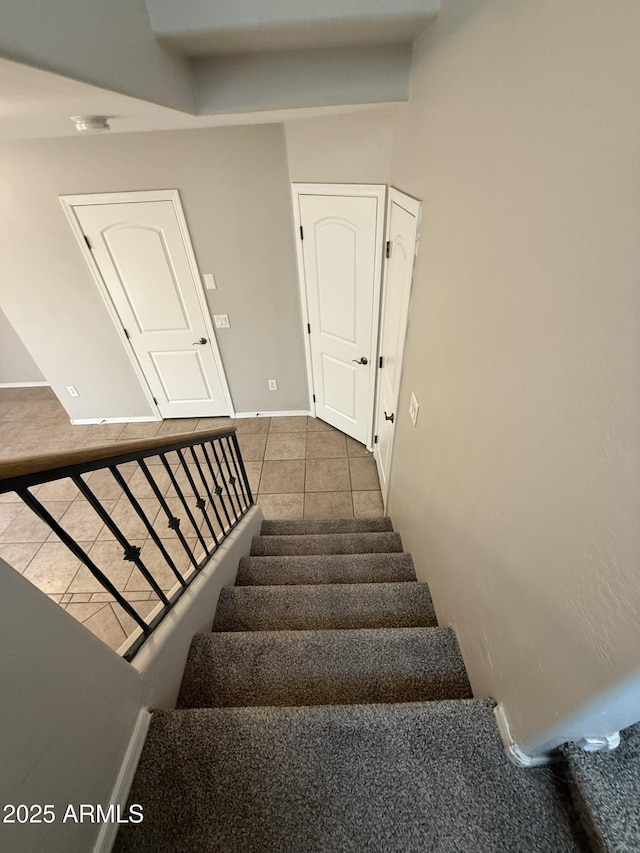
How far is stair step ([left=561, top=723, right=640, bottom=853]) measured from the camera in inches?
25.5

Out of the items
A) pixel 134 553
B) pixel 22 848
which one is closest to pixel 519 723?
pixel 22 848

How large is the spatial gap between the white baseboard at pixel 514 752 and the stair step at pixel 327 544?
137 cm

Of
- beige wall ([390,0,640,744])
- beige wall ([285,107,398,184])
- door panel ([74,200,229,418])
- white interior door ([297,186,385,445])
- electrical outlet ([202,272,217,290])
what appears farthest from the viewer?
electrical outlet ([202,272,217,290])

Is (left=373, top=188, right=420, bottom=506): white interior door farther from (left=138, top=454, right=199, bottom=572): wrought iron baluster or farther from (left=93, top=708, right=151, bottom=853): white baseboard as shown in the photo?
(left=93, top=708, right=151, bottom=853): white baseboard

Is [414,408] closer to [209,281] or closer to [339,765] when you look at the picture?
[339,765]

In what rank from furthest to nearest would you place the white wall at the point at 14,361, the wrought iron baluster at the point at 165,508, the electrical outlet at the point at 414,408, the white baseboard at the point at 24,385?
1. the white baseboard at the point at 24,385
2. the white wall at the point at 14,361
3. the electrical outlet at the point at 414,408
4. the wrought iron baluster at the point at 165,508

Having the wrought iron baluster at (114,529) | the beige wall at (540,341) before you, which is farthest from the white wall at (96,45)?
the beige wall at (540,341)

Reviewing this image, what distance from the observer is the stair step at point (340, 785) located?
758 mm

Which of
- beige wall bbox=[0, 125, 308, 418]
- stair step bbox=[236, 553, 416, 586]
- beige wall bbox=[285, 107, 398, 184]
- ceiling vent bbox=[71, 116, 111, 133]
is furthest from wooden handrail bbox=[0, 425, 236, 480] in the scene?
beige wall bbox=[0, 125, 308, 418]

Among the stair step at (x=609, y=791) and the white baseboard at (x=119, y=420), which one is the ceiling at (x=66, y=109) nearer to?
the stair step at (x=609, y=791)

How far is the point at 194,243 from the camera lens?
2.93m

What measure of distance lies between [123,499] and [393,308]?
8.87 ft

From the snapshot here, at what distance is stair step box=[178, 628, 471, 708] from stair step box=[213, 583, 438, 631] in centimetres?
24

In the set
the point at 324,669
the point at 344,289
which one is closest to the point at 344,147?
the point at 344,289
